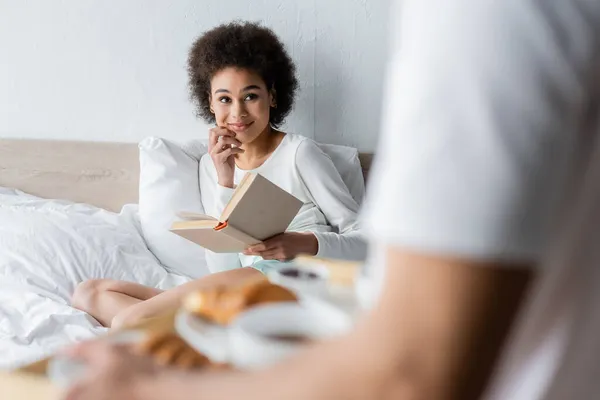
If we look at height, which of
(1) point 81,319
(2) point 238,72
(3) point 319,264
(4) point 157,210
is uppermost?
(2) point 238,72

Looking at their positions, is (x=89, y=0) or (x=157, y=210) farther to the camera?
(x=89, y=0)

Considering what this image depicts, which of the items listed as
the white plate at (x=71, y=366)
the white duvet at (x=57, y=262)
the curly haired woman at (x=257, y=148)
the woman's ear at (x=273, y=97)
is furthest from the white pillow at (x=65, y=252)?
the white plate at (x=71, y=366)

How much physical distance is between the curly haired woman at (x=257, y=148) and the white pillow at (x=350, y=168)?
0.30 ft

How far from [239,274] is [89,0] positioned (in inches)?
44.0

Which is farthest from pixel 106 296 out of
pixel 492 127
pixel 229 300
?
pixel 492 127

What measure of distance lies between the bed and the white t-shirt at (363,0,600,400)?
31.8 inches

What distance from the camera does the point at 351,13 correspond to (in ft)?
6.16

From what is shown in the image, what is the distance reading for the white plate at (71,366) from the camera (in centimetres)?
40

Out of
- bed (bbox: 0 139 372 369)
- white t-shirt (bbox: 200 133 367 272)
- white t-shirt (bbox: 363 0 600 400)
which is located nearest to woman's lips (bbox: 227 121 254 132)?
white t-shirt (bbox: 200 133 367 272)

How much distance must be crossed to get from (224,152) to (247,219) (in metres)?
0.43

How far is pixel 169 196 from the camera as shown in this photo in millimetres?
1876

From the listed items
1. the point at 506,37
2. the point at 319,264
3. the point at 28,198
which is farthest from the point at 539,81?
the point at 28,198

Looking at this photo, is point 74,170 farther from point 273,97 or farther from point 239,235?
point 239,235

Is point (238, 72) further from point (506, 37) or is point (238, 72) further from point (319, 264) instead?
point (506, 37)
